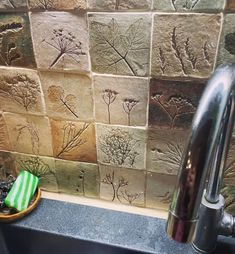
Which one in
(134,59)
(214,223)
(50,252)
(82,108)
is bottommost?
(50,252)

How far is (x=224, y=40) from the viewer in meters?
0.48

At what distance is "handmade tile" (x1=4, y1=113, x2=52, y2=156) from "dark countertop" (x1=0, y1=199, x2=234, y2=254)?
0.14 meters

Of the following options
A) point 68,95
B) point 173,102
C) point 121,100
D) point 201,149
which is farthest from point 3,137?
point 201,149

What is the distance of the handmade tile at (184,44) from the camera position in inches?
Answer: 18.8

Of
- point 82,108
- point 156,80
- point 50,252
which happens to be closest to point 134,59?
point 156,80

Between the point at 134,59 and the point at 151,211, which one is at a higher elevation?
the point at 134,59

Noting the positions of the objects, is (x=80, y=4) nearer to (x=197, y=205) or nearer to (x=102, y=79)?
(x=102, y=79)

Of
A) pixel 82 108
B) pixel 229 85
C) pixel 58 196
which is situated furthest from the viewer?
pixel 58 196

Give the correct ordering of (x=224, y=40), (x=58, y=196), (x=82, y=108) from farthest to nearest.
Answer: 1. (x=58, y=196)
2. (x=82, y=108)
3. (x=224, y=40)

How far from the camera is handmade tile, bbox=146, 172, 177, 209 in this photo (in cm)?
64

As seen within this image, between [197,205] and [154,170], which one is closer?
[197,205]

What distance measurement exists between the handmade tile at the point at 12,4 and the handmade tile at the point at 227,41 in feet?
1.23

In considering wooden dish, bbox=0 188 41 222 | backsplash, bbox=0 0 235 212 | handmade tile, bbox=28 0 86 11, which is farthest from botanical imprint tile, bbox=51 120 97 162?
handmade tile, bbox=28 0 86 11

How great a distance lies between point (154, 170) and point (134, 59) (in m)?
0.26
